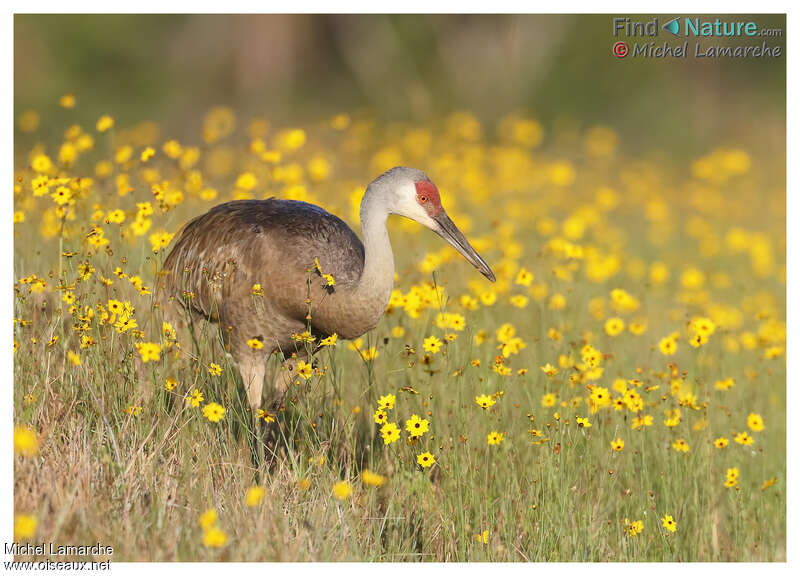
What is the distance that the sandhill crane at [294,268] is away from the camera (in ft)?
15.6

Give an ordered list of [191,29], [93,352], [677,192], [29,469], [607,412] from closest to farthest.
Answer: [29,469] → [93,352] → [607,412] → [677,192] → [191,29]

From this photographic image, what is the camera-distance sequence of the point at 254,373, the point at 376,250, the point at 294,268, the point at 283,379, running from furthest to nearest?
the point at 283,379, the point at 254,373, the point at 294,268, the point at 376,250

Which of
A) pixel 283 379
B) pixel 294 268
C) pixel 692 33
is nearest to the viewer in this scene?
pixel 294 268

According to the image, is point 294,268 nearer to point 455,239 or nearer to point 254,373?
point 254,373

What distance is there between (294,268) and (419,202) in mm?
740

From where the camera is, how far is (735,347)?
668cm

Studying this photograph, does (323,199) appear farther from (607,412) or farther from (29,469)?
(29,469)

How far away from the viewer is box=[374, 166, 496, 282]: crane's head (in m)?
4.74

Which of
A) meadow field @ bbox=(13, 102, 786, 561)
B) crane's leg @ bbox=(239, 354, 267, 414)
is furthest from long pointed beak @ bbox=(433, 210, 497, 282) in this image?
crane's leg @ bbox=(239, 354, 267, 414)

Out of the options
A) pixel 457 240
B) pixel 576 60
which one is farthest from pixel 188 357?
pixel 576 60

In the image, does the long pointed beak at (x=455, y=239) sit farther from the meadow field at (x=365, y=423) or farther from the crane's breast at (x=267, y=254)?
the crane's breast at (x=267, y=254)

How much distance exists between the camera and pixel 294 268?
192 inches

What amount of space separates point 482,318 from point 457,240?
1.74 m

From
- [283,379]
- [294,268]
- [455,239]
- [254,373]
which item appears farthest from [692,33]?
[254,373]
